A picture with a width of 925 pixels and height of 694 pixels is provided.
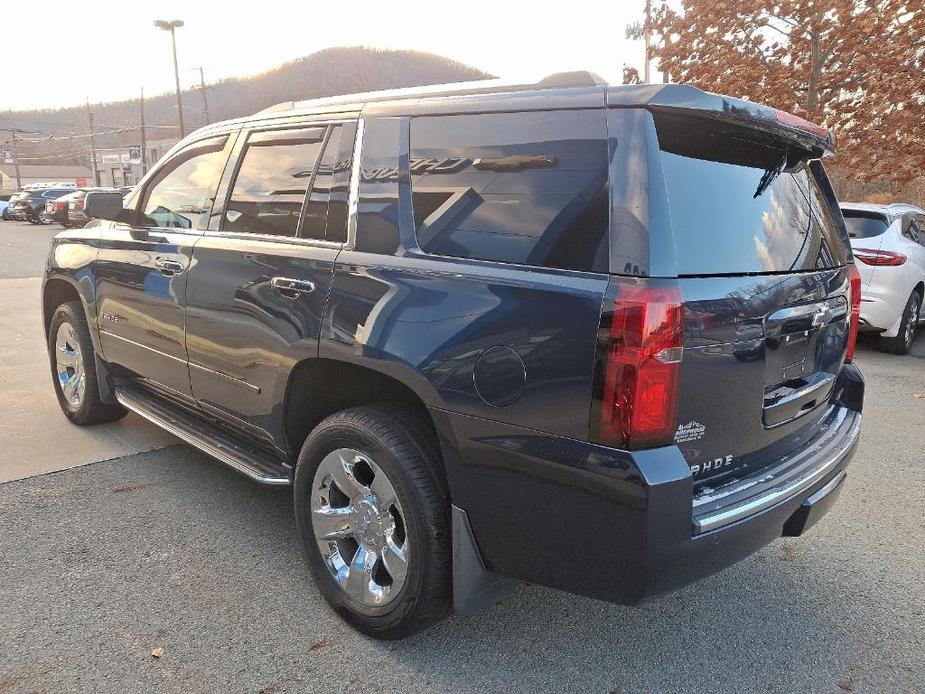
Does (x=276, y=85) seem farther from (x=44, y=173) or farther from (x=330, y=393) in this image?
(x=330, y=393)

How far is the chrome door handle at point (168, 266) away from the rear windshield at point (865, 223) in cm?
677

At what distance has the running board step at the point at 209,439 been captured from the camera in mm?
3064

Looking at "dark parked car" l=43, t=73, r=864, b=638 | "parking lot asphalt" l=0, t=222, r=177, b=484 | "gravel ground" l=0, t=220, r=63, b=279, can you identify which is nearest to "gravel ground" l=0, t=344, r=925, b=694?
"dark parked car" l=43, t=73, r=864, b=638

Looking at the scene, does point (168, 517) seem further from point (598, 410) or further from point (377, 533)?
point (598, 410)

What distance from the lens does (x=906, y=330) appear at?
789cm

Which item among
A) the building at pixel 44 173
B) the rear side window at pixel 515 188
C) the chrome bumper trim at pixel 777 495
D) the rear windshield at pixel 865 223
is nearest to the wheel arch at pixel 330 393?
the rear side window at pixel 515 188

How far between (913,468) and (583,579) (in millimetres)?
3302

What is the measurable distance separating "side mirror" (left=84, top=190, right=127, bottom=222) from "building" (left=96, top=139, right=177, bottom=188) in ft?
213

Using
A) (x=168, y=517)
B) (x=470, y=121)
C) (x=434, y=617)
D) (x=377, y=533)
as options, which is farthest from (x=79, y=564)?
(x=470, y=121)

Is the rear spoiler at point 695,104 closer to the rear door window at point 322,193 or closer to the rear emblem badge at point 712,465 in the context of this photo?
the rear emblem badge at point 712,465

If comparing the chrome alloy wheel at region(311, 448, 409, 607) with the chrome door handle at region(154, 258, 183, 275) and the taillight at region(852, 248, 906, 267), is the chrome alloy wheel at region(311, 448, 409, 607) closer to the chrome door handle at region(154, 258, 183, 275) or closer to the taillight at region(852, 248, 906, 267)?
the chrome door handle at region(154, 258, 183, 275)

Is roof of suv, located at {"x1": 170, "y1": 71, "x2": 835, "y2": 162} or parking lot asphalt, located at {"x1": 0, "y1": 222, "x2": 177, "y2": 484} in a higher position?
roof of suv, located at {"x1": 170, "y1": 71, "x2": 835, "y2": 162}

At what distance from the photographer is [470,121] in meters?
2.43

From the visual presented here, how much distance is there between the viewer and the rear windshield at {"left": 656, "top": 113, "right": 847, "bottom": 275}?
2.12 metres
